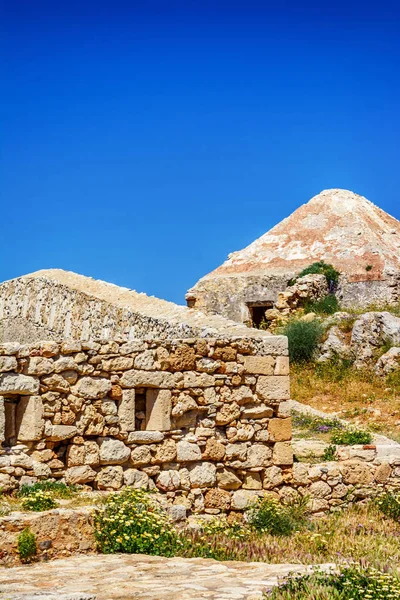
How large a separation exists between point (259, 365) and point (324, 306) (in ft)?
43.9

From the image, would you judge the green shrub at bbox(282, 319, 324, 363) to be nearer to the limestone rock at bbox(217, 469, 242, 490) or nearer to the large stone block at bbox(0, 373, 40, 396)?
the limestone rock at bbox(217, 469, 242, 490)

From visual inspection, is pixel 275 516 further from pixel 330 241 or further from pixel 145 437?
pixel 330 241

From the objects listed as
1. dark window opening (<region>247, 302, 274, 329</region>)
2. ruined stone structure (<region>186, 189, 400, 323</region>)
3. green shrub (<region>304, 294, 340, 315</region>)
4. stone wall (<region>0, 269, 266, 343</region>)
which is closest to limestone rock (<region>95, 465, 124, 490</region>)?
stone wall (<region>0, 269, 266, 343</region>)

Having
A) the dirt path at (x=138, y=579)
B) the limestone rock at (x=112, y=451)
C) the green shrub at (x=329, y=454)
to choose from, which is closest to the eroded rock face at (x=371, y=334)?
the green shrub at (x=329, y=454)

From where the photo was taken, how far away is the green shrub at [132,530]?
23.8 feet

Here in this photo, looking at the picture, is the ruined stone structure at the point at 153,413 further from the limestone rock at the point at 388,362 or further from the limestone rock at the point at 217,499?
the limestone rock at the point at 388,362

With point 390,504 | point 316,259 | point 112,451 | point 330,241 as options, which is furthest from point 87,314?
point 330,241

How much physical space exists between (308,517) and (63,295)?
21.2 feet

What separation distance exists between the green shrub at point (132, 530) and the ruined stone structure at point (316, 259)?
16482mm

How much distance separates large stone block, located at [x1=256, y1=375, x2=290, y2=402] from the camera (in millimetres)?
9469

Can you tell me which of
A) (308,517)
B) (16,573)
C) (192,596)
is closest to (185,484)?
(308,517)

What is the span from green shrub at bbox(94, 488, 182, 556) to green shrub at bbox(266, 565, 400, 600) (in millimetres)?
2027

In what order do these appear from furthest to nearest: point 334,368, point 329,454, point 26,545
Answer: point 334,368
point 329,454
point 26,545

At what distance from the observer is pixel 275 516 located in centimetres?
886
